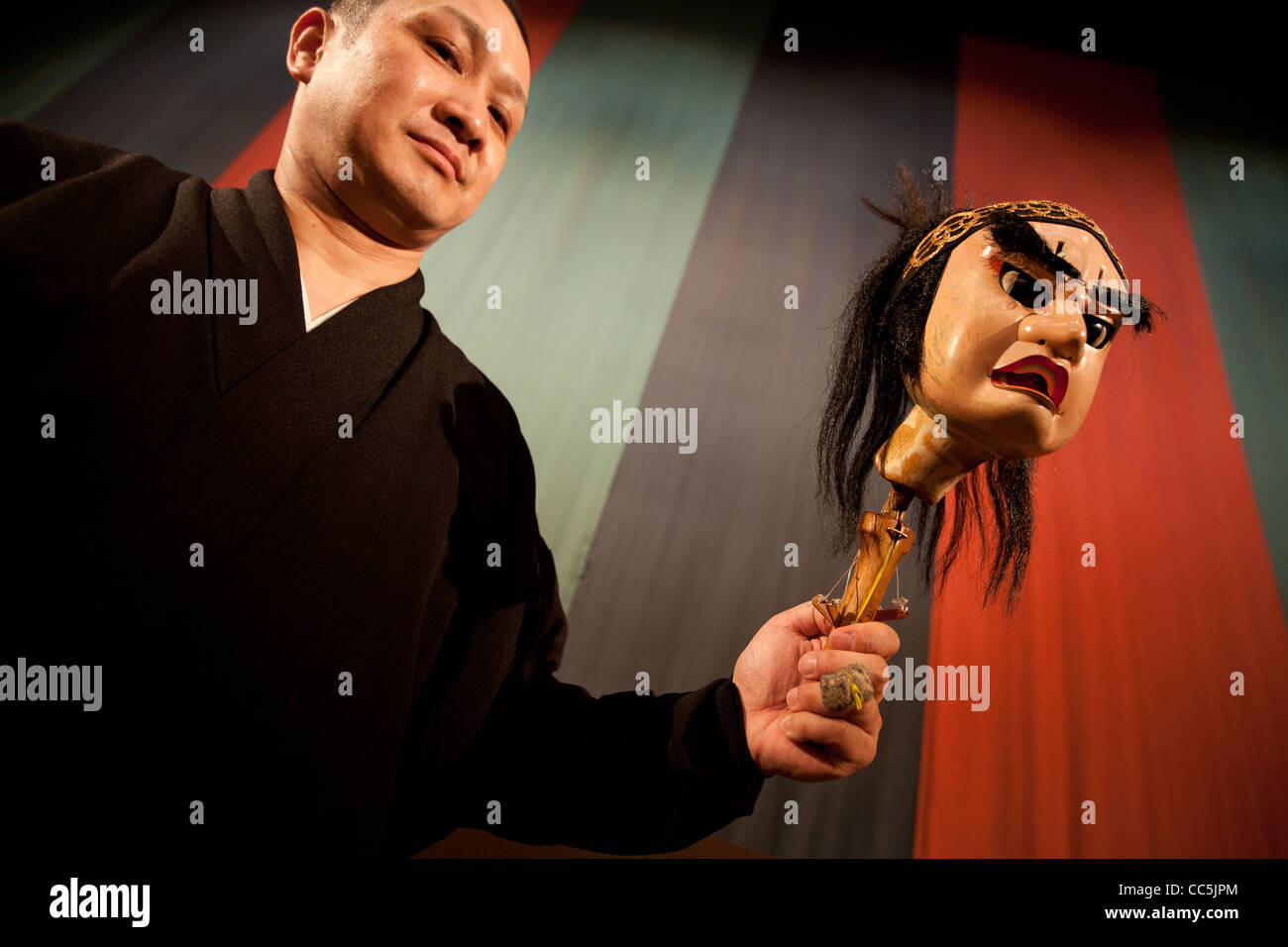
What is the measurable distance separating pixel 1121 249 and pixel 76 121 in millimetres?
2455

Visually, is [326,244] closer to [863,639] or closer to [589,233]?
[589,233]

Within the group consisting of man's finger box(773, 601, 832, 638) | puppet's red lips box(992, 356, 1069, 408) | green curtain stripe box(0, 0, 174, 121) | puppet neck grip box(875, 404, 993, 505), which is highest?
green curtain stripe box(0, 0, 174, 121)

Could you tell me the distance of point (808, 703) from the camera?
0.98 m

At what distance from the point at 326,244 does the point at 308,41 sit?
0.38 meters

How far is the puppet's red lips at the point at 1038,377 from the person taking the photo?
976mm

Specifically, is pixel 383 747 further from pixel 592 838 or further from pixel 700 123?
pixel 700 123

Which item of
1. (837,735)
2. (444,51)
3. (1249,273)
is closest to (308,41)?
(444,51)

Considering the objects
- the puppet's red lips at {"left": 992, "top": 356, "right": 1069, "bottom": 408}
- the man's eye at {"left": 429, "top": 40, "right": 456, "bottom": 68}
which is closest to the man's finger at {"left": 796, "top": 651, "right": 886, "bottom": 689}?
the puppet's red lips at {"left": 992, "top": 356, "right": 1069, "bottom": 408}

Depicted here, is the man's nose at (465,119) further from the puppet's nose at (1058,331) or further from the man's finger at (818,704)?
the man's finger at (818,704)

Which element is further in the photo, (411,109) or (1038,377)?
A: (411,109)

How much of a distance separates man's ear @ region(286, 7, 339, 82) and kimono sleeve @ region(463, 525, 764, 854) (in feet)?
3.30

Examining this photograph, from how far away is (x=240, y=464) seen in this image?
1010 millimetres

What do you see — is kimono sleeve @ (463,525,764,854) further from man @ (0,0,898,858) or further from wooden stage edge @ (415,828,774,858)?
wooden stage edge @ (415,828,774,858)

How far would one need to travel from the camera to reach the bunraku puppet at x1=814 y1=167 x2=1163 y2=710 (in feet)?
3.22
